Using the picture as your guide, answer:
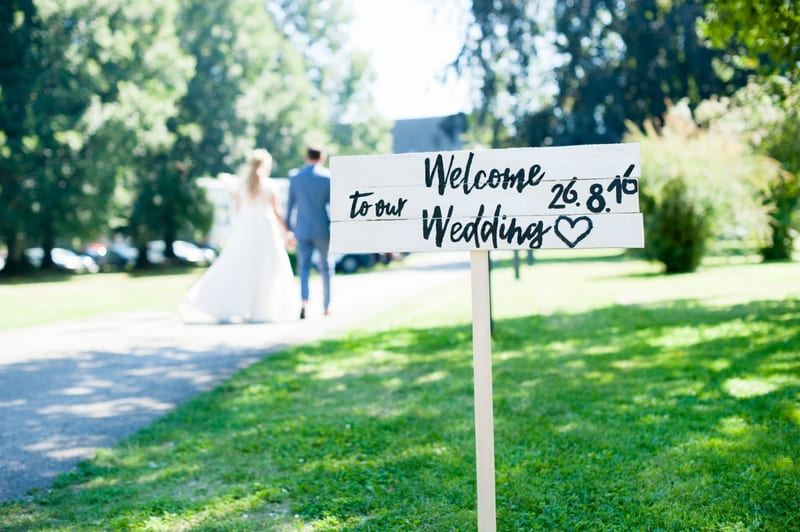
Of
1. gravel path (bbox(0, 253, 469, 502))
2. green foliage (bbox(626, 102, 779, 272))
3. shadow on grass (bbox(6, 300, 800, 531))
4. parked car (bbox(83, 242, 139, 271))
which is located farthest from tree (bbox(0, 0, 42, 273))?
shadow on grass (bbox(6, 300, 800, 531))

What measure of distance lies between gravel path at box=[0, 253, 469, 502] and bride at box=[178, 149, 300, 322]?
249 millimetres

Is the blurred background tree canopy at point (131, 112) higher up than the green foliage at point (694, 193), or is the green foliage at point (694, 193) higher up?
the blurred background tree canopy at point (131, 112)

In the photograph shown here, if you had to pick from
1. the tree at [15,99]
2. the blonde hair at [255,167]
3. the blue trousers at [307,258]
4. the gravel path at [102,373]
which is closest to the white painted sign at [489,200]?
the gravel path at [102,373]

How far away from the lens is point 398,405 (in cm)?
550

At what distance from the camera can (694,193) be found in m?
17.0

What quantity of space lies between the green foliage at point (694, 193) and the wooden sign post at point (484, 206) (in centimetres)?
1510

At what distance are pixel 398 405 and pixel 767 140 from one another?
904 cm

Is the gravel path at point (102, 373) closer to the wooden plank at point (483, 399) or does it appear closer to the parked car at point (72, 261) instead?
the wooden plank at point (483, 399)

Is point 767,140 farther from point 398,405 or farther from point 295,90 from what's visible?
point 295,90

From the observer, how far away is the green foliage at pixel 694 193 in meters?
17.1

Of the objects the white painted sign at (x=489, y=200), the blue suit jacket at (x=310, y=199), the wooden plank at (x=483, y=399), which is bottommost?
the wooden plank at (x=483, y=399)

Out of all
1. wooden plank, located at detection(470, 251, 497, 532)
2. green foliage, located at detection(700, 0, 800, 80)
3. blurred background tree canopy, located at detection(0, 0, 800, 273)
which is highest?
blurred background tree canopy, located at detection(0, 0, 800, 273)

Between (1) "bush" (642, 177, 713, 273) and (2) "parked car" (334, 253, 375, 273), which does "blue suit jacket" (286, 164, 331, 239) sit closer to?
(1) "bush" (642, 177, 713, 273)

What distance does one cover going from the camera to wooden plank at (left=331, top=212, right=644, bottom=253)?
3031 mm
